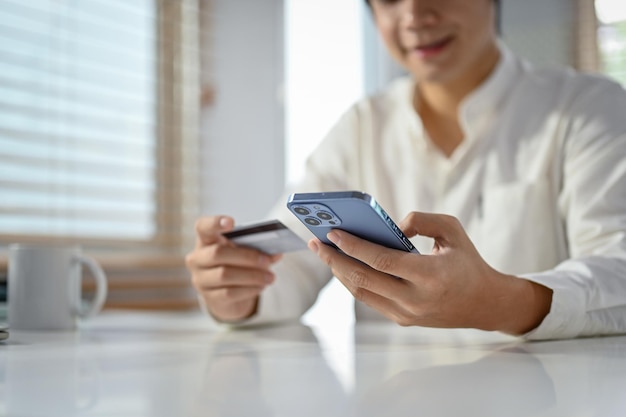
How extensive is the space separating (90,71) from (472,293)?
5.28ft

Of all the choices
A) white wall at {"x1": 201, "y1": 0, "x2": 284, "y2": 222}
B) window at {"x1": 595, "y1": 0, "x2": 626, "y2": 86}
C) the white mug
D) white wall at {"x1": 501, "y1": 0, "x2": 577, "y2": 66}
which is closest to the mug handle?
the white mug

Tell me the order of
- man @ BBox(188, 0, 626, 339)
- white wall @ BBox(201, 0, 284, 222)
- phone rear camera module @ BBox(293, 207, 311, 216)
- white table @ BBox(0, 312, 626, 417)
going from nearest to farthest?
white table @ BBox(0, 312, 626, 417), phone rear camera module @ BBox(293, 207, 311, 216), man @ BBox(188, 0, 626, 339), white wall @ BBox(201, 0, 284, 222)

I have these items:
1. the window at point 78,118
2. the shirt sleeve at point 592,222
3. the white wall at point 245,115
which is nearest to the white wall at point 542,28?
the white wall at point 245,115

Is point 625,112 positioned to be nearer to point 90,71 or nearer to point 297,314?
point 297,314

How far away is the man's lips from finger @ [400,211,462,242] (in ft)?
2.23

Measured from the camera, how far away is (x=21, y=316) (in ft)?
3.20

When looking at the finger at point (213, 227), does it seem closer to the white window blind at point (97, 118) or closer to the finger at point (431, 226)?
the finger at point (431, 226)

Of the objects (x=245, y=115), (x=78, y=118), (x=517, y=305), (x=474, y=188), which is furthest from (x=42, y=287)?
(x=245, y=115)

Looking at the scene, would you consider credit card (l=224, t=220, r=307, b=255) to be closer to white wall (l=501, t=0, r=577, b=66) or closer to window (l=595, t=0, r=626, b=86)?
white wall (l=501, t=0, r=577, b=66)

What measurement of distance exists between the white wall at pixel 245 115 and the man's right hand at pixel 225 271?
1329mm

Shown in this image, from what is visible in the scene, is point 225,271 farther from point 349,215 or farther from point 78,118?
point 78,118

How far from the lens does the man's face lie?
4.06 ft

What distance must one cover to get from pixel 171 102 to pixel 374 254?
1776 millimetres

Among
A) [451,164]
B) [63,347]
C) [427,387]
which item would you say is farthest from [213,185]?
[427,387]
